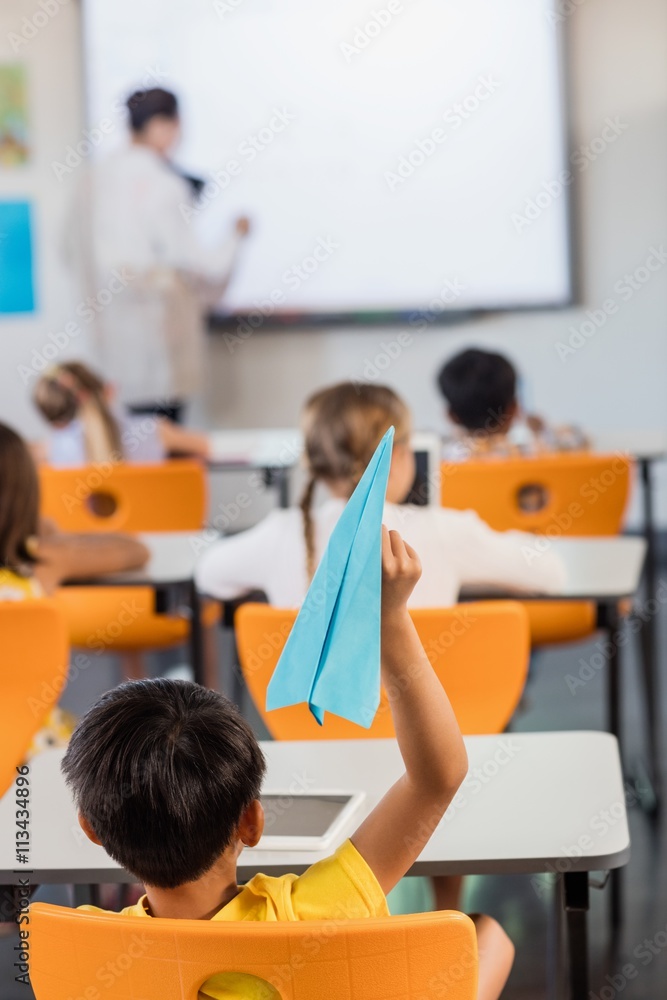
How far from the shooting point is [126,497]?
3.38 metres

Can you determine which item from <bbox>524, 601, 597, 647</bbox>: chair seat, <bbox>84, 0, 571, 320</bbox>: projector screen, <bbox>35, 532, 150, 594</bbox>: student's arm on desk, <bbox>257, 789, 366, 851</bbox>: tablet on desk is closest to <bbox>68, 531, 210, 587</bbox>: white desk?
<bbox>35, 532, 150, 594</bbox>: student's arm on desk

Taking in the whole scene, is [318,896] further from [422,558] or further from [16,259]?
[16,259]

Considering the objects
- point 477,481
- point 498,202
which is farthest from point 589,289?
point 477,481

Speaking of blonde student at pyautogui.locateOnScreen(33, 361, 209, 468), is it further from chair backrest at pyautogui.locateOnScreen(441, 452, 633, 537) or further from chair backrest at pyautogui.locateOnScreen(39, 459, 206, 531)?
chair backrest at pyautogui.locateOnScreen(441, 452, 633, 537)

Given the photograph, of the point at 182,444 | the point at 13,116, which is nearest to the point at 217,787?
the point at 182,444

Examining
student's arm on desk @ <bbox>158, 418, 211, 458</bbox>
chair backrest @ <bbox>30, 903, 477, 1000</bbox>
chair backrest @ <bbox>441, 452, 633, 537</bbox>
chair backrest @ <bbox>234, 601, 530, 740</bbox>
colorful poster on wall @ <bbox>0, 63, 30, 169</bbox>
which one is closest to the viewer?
chair backrest @ <bbox>30, 903, 477, 1000</bbox>

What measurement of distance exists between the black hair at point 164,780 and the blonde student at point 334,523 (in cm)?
110

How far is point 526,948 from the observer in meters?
2.42

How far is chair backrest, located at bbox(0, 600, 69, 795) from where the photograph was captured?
6.61ft

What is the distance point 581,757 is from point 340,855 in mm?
617

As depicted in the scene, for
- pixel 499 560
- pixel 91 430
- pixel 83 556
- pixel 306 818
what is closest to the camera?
pixel 306 818

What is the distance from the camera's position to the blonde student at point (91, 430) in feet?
12.9

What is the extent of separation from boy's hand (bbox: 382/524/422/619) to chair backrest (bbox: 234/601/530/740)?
0.79 metres

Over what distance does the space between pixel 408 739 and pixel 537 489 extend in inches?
81.0
